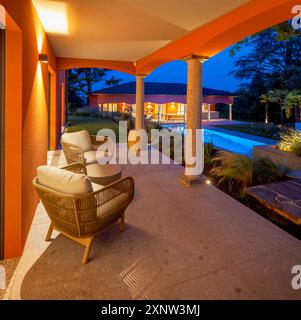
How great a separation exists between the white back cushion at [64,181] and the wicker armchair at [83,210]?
0.05m

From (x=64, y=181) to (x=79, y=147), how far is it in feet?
9.83

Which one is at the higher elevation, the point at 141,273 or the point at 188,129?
the point at 188,129

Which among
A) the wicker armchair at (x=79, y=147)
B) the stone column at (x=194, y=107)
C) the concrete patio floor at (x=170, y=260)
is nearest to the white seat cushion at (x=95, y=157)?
the wicker armchair at (x=79, y=147)

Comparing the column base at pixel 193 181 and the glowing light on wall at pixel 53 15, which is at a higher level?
the glowing light on wall at pixel 53 15

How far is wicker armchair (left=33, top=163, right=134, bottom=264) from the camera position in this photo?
2803 millimetres

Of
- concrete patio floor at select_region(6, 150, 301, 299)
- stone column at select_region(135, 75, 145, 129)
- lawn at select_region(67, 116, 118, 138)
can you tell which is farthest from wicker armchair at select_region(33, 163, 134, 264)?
lawn at select_region(67, 116, 118, 138)

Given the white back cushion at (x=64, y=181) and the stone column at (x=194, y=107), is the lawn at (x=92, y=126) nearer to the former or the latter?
the stone column at (x=194, y=107)

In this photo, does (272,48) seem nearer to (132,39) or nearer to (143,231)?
(132,39)

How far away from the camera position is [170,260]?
3.02 metres

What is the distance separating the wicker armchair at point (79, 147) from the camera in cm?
540

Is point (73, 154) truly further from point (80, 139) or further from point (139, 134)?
point (139, 134)

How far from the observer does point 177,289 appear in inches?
100
